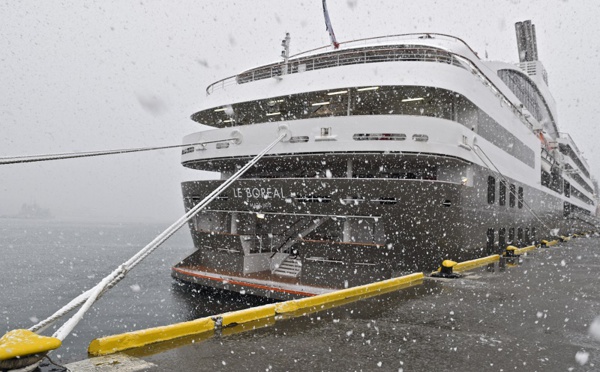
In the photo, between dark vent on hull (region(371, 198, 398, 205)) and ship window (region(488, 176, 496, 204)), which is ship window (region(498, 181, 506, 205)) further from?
dark vent on hull (region(371, 198, 398, 205))

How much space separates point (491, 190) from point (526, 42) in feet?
133

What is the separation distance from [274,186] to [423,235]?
4364 millimetres

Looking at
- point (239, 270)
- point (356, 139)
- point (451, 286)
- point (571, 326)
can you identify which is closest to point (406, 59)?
point (356, 139)

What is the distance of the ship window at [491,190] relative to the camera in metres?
16.1

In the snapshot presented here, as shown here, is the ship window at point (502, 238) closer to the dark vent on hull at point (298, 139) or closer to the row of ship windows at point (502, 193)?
the row of ship windows at point (502, 193)

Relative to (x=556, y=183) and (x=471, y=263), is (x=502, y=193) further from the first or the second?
(x=556, y=183)

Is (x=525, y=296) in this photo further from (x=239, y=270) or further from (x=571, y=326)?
(x=239, y=270)

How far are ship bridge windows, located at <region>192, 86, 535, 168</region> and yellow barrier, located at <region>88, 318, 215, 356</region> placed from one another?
928 cm

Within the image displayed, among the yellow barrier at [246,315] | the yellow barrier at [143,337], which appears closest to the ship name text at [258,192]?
the yellow barrier at [246,315]

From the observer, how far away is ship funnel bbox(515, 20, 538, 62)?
Answer: 1903 inches

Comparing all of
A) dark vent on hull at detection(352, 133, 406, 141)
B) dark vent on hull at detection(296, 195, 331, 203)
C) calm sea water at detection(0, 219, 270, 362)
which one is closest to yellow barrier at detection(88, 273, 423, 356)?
dark vent on hull at detection(296, 195, 331, 203)

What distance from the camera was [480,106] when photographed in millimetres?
15391

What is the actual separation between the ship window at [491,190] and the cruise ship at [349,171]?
14cm

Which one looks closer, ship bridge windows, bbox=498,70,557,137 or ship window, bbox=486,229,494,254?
ship window, bbox=486,229,494,254
